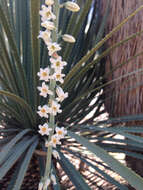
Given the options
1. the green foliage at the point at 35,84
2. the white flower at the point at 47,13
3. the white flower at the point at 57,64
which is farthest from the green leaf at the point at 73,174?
the white flower at the point at 47,13

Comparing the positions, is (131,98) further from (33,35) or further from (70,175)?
(33,35)

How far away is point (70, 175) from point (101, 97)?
75 cm

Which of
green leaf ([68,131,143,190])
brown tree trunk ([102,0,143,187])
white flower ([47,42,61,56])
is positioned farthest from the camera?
brown tree trunk ([102,0,143,187])

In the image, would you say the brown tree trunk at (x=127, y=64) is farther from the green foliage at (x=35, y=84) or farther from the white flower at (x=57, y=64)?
the white flower at (x=57, y=64)

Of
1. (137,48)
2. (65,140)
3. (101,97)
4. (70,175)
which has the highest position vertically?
(137,48)

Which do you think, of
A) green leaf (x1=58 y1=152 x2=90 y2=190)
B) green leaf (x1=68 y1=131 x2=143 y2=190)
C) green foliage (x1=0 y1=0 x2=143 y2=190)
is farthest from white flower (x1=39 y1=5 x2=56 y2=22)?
green leaf (x1=58 y1=152 x2=90 y2=190)

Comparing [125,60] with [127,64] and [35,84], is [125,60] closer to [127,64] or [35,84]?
[127,64]

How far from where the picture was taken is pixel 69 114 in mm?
1487

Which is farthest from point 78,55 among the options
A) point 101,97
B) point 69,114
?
point 69,114

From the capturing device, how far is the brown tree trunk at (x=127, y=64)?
4.48ft

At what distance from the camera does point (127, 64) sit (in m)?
1.48

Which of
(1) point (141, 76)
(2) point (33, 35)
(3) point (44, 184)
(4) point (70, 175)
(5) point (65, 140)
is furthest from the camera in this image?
(5) point (65, 140)

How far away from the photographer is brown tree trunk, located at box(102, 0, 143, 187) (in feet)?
4.48

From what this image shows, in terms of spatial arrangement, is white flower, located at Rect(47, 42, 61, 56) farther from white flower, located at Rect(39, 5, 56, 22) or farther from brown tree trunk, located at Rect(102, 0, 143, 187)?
brown tree trunk, located at Rect(102, 0, 143, 187)
